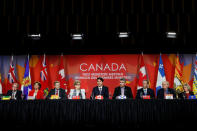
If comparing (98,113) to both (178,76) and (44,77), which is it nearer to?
(44,77)

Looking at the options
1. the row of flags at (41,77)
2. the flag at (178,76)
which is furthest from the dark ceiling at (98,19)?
the row of flags at (41,77)

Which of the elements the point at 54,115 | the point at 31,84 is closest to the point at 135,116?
the point at 54,115

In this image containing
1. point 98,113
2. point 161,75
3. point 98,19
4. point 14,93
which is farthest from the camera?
point 161,75

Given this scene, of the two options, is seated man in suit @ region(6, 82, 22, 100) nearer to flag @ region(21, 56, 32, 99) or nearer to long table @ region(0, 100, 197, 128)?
flag @ region(21, 56, 32, 99)

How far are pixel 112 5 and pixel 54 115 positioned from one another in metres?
3.06

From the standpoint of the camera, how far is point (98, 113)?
344 cm

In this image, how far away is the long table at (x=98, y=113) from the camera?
3375 millimetres

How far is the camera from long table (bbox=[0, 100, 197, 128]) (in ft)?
11.1


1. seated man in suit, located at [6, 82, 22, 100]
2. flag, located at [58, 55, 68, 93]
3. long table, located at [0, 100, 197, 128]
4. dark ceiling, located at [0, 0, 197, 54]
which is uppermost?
dark ceiling, located at [0, 0, 197, 54]

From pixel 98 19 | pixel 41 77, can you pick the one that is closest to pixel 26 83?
pixel 41 77

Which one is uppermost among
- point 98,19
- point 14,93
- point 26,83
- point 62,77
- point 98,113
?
point 98,19

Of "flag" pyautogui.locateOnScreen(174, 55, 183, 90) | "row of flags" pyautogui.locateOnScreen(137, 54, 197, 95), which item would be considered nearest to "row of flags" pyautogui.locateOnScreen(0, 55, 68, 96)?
"row of flags" pyautogui.locateOnScreen(137, 54, 197, 95)

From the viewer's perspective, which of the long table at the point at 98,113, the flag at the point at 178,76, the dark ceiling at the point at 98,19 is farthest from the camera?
the flag at the point at 178,76

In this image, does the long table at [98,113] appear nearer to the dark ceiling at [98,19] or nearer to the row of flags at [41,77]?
the dark ceiling at [98,19]
